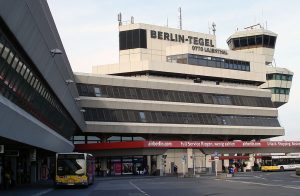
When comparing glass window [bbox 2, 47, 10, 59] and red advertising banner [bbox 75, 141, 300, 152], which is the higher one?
glass window [bbox 2, 47, 10, 59]

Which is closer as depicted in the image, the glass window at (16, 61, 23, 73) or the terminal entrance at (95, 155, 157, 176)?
the glass window at (16, 61, 23, 73)

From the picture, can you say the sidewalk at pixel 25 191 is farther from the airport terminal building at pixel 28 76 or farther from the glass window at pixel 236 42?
the glass window at pixel 236 42

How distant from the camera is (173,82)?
278ft

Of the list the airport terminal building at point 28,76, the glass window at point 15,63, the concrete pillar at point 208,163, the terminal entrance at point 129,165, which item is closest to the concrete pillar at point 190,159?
the concrete pillar at point 208,163

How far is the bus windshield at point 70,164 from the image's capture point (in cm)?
4213

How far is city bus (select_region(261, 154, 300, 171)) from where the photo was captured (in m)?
88.9

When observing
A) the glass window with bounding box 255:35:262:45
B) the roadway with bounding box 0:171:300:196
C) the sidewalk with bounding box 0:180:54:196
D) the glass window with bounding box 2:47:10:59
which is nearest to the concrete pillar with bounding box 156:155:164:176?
the roadway with bounding box 0:171:300:196

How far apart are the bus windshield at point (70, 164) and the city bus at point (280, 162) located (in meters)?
52.4

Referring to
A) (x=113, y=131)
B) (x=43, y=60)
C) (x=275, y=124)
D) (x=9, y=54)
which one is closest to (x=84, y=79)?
(x=113, y=131)

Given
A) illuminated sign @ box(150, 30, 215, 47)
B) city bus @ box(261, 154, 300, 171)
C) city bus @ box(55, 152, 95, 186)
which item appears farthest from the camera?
illuminated sign @ box(150, 30, 215, 47)

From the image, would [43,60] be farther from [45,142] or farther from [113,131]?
[113,131]

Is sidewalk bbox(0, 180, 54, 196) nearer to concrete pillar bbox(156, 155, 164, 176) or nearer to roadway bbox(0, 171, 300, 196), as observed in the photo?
roadway bbox(0, 171, 300, 196)

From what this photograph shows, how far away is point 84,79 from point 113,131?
8530 mm

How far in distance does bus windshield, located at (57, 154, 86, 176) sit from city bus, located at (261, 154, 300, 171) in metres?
52.4
